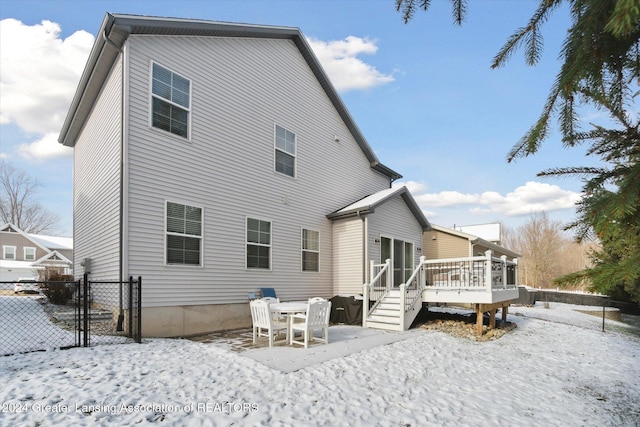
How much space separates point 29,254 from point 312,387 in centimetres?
3706

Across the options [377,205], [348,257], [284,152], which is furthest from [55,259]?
[377,205]

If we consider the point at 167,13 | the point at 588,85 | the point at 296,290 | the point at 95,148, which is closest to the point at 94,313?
the point at 95,148

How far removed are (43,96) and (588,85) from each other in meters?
48.5

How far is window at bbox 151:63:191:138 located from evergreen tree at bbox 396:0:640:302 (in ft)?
26.3

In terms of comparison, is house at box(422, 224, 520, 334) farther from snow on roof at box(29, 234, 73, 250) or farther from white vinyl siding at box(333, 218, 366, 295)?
snow on roof at box(29, 234, 73, 250)

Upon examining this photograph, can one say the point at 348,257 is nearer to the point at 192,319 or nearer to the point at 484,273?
the point at 484,273

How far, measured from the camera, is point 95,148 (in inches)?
430

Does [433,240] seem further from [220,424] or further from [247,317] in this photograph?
[220,424]

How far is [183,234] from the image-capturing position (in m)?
9.09

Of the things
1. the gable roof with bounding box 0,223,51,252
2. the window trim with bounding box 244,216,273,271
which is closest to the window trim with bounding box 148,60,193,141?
the window trim with bounding box 244,216,273,271

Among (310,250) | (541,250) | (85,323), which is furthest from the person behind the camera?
(541,250)

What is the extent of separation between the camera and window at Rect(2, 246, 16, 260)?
31219 mm

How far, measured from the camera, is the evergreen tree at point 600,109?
4.71 feet

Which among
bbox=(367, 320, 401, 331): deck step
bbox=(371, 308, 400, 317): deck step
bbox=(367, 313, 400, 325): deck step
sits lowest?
bbox=(367, 320, 401, 331): deck step
